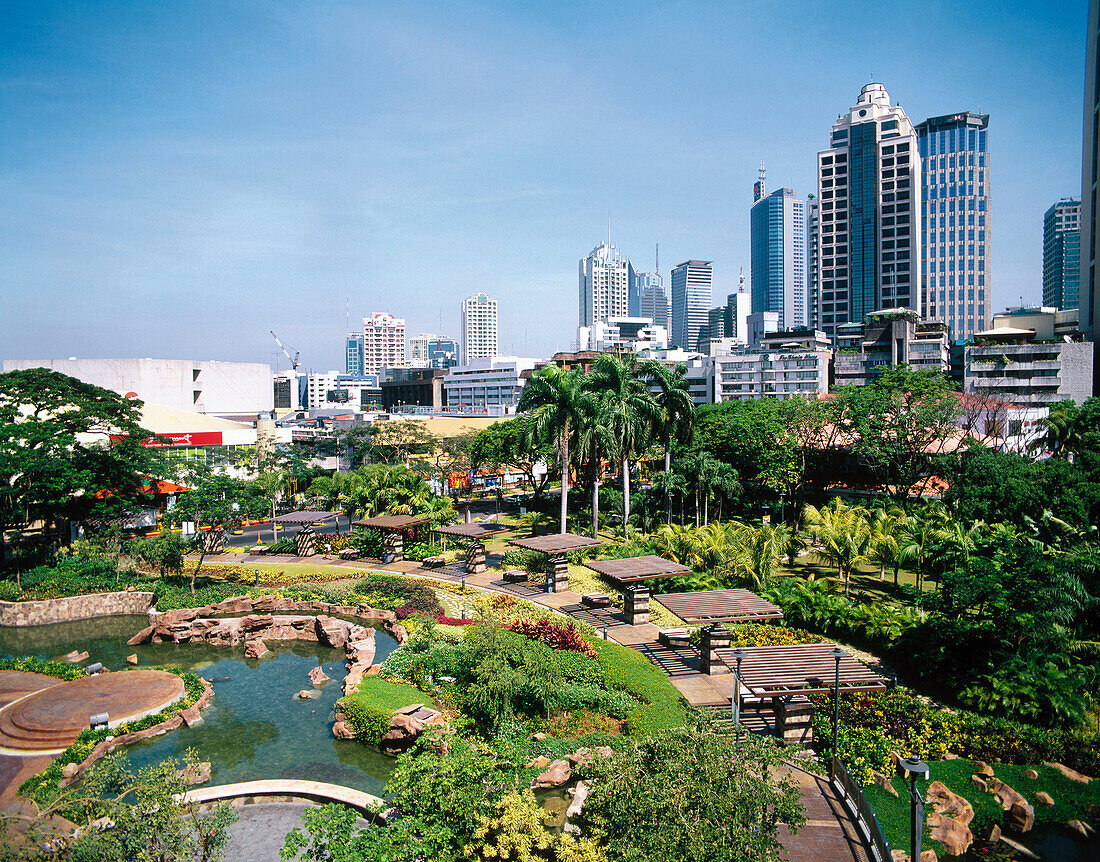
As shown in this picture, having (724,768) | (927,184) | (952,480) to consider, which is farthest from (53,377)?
(927,184)

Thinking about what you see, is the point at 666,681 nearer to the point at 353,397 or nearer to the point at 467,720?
the point at 467,720

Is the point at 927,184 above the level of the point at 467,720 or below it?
above

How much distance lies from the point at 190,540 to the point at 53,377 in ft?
38.7

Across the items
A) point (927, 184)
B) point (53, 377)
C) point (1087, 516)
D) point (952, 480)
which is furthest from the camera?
point (927, 184)

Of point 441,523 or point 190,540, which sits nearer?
point 190,540

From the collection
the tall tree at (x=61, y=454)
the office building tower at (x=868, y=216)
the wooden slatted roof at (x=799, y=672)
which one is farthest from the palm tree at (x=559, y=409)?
the office building tower at (x=868, y=216)

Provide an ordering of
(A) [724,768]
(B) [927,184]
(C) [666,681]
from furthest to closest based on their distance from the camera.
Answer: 1. (B) [927,184]
2. (C) [666,681]
3. (A) [724,768]

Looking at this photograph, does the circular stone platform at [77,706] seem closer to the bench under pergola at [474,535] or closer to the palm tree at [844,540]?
the bench under pergola at [474,535]

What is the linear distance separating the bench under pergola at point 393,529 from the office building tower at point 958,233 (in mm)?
135573

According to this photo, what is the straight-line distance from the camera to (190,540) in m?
34.9

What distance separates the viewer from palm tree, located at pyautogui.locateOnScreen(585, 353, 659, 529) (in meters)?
36.5

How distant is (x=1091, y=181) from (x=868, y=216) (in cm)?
7181

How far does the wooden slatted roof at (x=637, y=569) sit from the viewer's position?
24.5 m

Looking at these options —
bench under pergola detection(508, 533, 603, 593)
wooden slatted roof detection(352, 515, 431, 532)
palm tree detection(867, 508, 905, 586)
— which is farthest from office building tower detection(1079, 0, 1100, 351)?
wooden slatted roof detection(352, 515, 431, 532)
